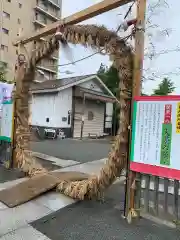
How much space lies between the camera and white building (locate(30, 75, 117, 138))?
12844 millimetres

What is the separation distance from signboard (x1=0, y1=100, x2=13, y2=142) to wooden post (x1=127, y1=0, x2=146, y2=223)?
134 inches

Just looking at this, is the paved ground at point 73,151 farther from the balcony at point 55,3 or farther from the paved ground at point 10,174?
the balcony at point 55,3

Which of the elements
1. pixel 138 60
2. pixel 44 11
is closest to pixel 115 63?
pixel 138 60

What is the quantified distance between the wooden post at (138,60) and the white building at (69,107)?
968 centimetres

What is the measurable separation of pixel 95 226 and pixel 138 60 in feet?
6.94

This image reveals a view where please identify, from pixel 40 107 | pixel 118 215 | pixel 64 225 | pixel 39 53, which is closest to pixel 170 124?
pixel 118 215

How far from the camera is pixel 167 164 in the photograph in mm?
2395

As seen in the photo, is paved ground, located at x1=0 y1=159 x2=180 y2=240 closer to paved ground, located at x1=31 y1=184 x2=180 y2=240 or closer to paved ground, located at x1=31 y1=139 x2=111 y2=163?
paved ground, located at x1=31 y1=184 x2=180 y2=240

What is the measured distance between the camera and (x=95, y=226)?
2615mm

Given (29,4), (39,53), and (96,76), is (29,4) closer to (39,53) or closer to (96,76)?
(96,76)

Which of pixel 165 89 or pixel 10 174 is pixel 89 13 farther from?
pixel 165 89

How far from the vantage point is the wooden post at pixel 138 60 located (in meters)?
2.70

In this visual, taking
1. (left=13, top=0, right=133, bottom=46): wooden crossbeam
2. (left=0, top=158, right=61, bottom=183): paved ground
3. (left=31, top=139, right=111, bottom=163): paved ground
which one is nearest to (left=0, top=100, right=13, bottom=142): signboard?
(left=0, top=158, right=61, bottom=183): paved ground

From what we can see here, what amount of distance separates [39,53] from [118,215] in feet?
10.4
